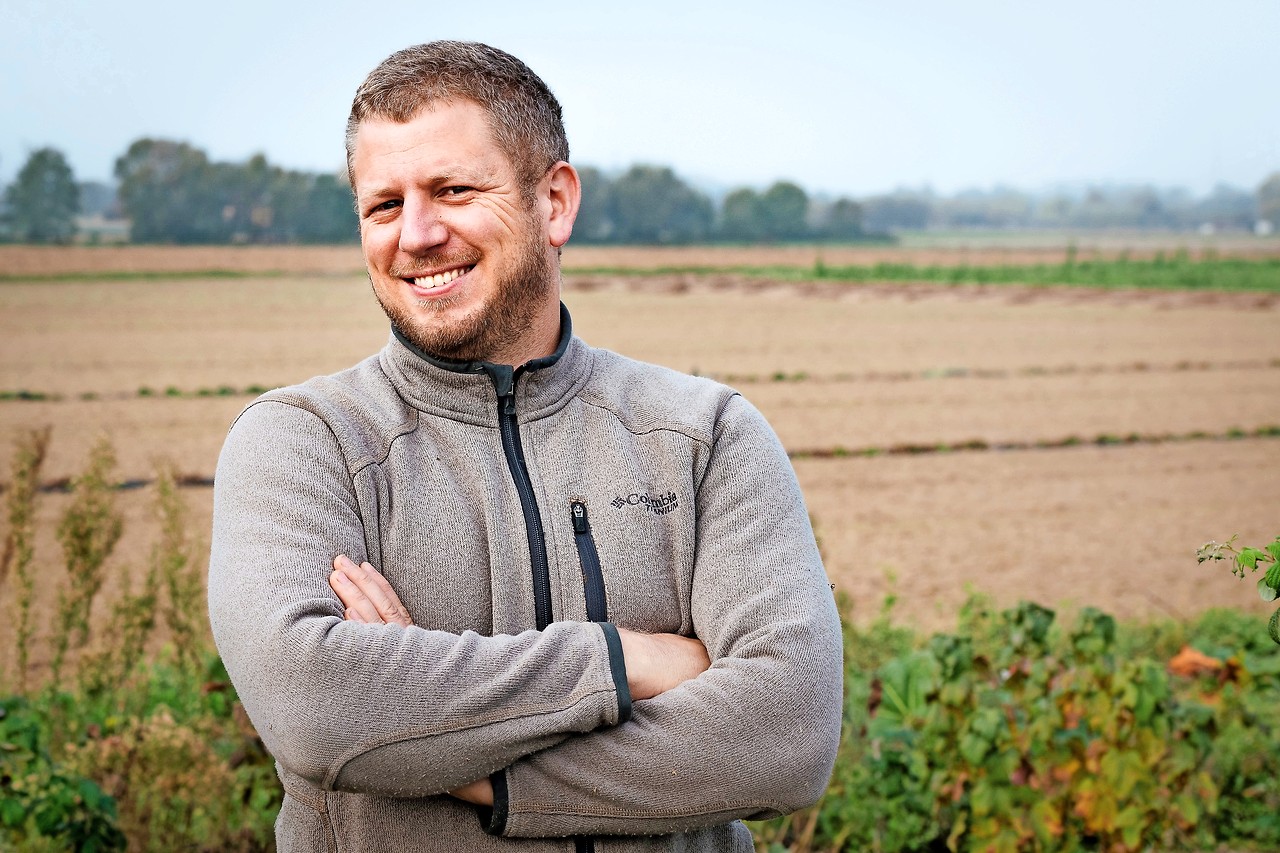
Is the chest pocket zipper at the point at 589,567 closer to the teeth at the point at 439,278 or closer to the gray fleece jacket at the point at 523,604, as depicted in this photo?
the gray fleece jacket at the point at 523,604

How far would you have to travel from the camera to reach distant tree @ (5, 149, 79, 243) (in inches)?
2203

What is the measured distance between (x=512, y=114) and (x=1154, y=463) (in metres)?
13.8

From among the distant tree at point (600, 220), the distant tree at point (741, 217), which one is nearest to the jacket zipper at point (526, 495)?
the distant tree at point (600, 220)

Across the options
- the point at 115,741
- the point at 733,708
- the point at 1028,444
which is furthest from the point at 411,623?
the point at 1028,444

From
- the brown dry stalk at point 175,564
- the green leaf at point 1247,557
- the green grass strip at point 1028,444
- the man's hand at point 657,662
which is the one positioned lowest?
the green grass strip at point 1028,444

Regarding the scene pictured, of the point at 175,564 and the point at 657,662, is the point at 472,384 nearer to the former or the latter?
the point at 657,662

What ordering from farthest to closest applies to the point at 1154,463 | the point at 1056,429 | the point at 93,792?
the point at 1056,429, the point at 1154,463, the point at 93,792

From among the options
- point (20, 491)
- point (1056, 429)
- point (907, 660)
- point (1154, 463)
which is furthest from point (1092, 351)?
point (20, 491)

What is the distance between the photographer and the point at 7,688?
5434 millimetres

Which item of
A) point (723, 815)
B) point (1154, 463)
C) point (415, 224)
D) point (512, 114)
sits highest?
point (512, 114)

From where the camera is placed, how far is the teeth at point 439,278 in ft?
6.59

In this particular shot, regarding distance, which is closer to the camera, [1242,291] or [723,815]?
[723,815]

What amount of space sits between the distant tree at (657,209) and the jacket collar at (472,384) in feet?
269

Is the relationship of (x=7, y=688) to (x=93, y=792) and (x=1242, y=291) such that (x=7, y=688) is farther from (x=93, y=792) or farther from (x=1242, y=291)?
(x=1242, y=291)
